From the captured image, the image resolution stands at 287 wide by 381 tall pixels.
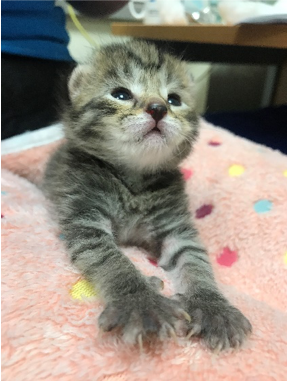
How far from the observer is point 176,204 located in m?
1.02

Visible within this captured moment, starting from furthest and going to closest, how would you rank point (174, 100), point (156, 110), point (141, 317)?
point (174, 100) → point (156, 110) → point (141, 317)

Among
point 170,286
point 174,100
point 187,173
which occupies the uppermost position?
point 174,100

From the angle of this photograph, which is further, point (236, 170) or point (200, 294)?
point (236, 170)

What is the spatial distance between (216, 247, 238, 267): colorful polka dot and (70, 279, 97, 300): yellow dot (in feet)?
1.42

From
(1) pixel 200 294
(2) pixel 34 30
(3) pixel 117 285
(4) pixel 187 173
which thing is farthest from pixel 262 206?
(2) pixel 34 30

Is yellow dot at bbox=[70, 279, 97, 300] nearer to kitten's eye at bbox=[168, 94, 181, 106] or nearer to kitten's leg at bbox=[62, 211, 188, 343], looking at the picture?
kitten's leg at bbox=[62, 211, 188, 343]

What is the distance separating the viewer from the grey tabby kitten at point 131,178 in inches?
29.5

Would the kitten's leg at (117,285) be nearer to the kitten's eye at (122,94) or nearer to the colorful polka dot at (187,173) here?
the kitten's eye at (122,94)

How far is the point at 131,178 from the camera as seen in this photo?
0.99 meters

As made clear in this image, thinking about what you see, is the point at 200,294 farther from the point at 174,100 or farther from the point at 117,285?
the point at 174,100

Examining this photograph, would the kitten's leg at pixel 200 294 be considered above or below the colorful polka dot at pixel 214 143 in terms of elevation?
above

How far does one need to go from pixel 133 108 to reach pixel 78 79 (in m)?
0.27

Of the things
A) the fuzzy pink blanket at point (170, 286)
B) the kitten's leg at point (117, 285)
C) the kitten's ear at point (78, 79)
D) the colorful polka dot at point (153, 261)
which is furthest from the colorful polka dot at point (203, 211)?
the kitten's ear at point (78, 79)

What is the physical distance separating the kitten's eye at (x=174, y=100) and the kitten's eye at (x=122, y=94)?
136mm
